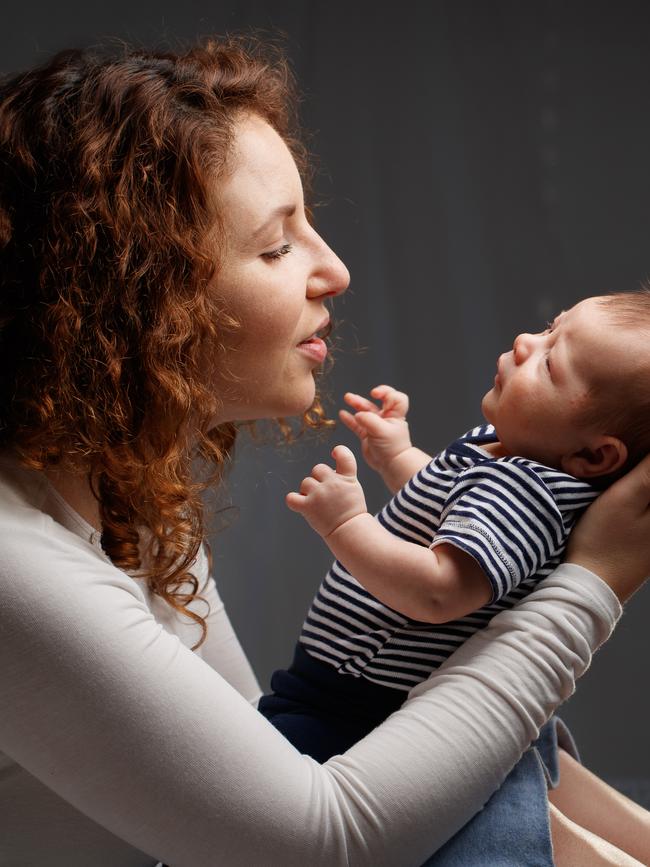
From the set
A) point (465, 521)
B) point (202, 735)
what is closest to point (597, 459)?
point (465, 521)

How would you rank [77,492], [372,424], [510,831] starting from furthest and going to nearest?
[372,424] < [77,492] < [510,831]

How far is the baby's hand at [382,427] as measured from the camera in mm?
1327

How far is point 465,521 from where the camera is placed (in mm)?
1009

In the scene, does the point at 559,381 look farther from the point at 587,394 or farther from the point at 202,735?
the point at 202,735

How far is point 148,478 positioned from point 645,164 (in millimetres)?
1661

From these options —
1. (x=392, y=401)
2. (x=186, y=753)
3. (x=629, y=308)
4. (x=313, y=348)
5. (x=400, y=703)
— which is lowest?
(x=400, y=703)

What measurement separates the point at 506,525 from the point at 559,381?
19 centimetres

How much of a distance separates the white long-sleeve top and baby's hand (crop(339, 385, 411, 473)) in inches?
16.3

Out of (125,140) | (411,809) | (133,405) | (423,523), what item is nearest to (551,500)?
(423,523)

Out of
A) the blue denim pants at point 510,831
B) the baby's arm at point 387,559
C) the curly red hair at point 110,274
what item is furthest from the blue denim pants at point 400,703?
the curly red hair at point 110,274

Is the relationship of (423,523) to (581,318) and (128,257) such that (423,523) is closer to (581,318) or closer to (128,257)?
(581,318)

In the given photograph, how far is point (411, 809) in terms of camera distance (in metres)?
0.88

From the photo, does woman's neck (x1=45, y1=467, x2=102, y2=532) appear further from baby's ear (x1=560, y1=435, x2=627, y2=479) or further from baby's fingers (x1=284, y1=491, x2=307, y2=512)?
baby's ear (x1=560, y1=435, x2=627, y2=479)

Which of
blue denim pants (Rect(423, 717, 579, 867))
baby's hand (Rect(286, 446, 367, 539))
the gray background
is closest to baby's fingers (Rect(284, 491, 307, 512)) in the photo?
baby's hand (Rect(286, 446, 367, 539))
